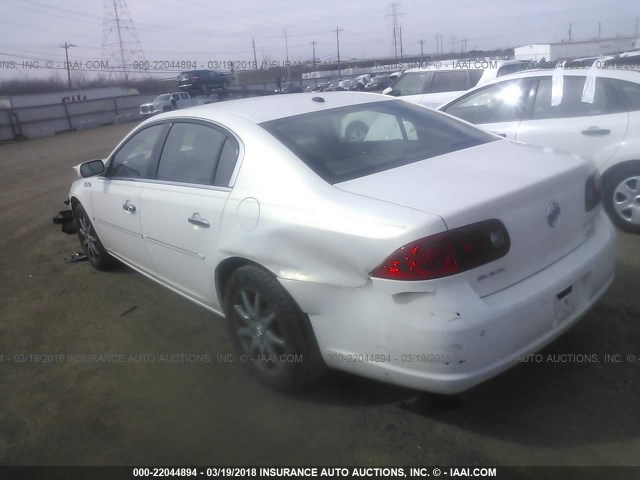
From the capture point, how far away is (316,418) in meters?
2.82

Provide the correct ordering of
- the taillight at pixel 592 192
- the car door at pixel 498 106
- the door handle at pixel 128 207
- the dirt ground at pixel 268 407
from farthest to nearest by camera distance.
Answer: the car door at pixel 498 106 < the door handle at pixel 128 207 < the taillight at pixel 592 192 < the dirt ground at pixel 268 407

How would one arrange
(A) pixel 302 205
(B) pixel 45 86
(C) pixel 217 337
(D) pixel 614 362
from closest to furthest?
(A) pixel 302 205
(D) pixel 614 362
(C) pixel 217 337
(B) pixel 45 86

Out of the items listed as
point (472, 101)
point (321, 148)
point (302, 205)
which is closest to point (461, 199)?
point (302, 205)

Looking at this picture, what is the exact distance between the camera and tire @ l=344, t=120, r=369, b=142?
3350mm

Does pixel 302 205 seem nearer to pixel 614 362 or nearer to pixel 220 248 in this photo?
pixel 220 248

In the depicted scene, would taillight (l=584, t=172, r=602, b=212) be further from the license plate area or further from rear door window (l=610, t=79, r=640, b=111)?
rear door window (l=610, t=79, r=640, b=111)

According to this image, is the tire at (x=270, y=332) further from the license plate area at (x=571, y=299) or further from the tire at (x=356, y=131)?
the license plate area at (x=571, y=299)

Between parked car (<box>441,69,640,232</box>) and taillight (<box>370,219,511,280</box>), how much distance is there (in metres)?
3.23

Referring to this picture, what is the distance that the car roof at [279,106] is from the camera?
343 cm

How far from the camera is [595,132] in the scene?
5.05 m

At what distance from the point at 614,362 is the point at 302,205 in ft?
6.30

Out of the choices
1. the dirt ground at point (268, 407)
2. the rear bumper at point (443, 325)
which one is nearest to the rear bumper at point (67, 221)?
the dirt ground at point (268, 407)

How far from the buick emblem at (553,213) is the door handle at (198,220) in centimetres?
181

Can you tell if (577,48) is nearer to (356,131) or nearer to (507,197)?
(356,131)
